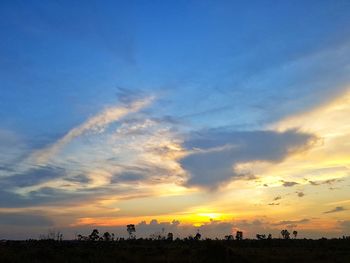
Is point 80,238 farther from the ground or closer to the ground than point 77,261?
farther from the ground

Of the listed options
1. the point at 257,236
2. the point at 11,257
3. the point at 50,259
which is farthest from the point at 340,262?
the point at 257,236

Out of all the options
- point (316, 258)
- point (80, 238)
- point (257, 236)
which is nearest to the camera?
point (316, 258)

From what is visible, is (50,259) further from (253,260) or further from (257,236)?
(257,236)

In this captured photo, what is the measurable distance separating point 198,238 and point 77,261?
186 ft

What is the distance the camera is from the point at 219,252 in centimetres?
4834

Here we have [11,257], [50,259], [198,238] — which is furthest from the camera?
[198,238]

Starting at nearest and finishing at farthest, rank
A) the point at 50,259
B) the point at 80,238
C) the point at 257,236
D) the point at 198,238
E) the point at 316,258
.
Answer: the point at 50,259 → the point at 316,258 → the point at 80,238 → the point at 198,238 → the point at 257,236

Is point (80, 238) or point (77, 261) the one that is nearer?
point (77, 261)

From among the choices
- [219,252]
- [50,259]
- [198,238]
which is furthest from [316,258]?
[198,238]

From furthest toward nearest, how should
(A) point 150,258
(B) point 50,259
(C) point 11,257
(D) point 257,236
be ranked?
1. (D) point 257,236
2. (A) point 150,258
3. (B) point 50,259
4. (C) point 11,257

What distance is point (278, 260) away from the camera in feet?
164

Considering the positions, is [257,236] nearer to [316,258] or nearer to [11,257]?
[316,258]

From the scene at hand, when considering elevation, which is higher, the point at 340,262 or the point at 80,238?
the point at 80,238

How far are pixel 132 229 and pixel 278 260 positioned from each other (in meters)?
65.3
